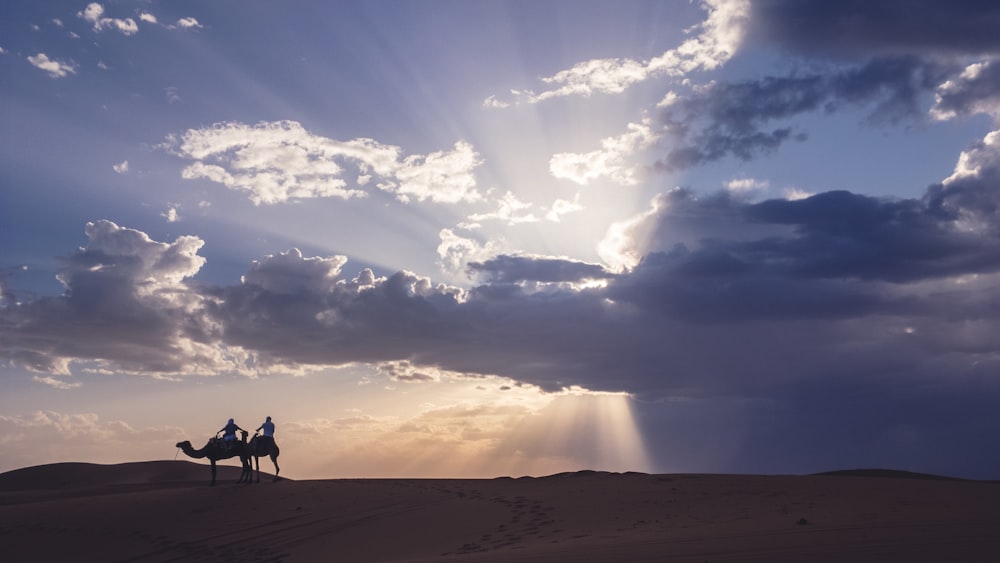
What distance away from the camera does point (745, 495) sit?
21.8 m

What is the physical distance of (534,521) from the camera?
66.1 ft

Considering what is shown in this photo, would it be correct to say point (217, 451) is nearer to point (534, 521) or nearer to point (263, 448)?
point (263, 448)

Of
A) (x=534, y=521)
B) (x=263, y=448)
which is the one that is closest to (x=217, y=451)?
(x=263, y=448)

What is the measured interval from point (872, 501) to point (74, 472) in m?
44.8

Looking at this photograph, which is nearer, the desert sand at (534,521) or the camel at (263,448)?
the desert sand at (534,521)

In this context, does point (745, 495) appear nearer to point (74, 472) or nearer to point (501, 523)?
point (501, 523)

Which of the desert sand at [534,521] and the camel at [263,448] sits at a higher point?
the camel at [263,448]

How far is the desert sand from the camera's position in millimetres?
13422

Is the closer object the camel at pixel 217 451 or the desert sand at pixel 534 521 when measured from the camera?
the desert sand at pixel 534 521

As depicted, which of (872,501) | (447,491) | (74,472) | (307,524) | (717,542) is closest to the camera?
(717,542)

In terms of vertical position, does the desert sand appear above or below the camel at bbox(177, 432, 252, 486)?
below

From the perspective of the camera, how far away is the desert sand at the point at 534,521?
13.4 m

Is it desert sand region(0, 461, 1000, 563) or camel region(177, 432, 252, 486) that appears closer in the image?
desert sand region(0, 461, 1000, 563)

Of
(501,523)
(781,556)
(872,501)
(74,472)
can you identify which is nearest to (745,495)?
(872,501)
